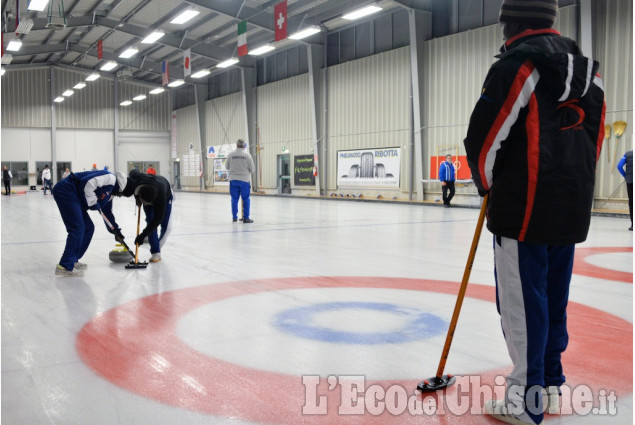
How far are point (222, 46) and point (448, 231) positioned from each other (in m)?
20.7

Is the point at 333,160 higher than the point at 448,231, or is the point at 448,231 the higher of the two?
the point at 333,160

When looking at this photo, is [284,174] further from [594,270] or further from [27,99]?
[594,270]

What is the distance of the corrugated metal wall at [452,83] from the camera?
58.3ft

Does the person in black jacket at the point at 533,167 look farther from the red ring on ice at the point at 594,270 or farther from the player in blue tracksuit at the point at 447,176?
the player in blue tracksuit at the point at 447,176

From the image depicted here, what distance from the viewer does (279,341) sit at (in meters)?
3.33

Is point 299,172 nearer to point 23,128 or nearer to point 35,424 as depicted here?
point 23,128

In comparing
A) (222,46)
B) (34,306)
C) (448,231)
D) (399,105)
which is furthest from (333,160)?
(34,306)

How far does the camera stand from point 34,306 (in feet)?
13.9

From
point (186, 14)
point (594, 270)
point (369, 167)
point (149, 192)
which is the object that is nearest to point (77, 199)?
point (149, 192)

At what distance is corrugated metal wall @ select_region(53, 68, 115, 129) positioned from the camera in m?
35.9

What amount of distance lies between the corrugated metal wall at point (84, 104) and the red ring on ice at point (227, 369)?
36191 mm

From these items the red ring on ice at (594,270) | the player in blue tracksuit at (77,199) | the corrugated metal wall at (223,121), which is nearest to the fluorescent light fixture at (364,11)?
the red ring on ice at (594,270)

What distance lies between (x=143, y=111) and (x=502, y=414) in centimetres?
3954

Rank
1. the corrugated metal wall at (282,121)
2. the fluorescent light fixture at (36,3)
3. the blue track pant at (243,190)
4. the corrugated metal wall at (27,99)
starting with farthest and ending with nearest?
the corrugated metal wall at (27,99) → the corrugated metal wall at (282,121) → the fluorescent light fixture at (36,3) → the blue track pant at (243,190)
